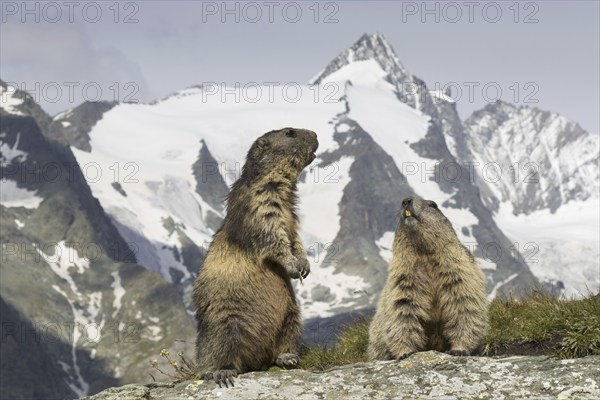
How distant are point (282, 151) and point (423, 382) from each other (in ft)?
17.2

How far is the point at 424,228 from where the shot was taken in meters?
13.6

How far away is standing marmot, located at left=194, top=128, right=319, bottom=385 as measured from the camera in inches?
507

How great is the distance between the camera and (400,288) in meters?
13.4

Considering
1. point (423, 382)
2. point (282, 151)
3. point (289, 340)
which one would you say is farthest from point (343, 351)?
point (423, 382)

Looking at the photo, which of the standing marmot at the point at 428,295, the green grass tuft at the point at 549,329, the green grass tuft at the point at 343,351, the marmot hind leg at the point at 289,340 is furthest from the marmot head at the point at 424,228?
the green grass tuft at the point at 343,351

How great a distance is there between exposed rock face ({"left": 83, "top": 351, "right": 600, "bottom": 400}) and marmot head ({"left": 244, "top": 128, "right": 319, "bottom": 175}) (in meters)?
3.92

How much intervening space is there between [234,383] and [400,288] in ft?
10.2

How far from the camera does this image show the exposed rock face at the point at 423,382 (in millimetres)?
10789

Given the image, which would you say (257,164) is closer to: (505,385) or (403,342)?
(403,342)

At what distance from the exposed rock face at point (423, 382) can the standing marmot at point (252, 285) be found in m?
0.60

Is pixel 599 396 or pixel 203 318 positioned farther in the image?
pixel 203 318

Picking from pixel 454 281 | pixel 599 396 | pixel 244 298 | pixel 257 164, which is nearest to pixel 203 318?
pixel 244 298

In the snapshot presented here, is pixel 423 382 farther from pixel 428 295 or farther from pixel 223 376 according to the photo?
pixel 223 376

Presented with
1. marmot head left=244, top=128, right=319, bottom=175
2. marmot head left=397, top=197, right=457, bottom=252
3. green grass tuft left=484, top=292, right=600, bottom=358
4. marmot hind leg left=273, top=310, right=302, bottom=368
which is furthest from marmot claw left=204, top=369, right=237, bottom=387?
green grass tuft left=484, top=292, right=600, bottom=358
